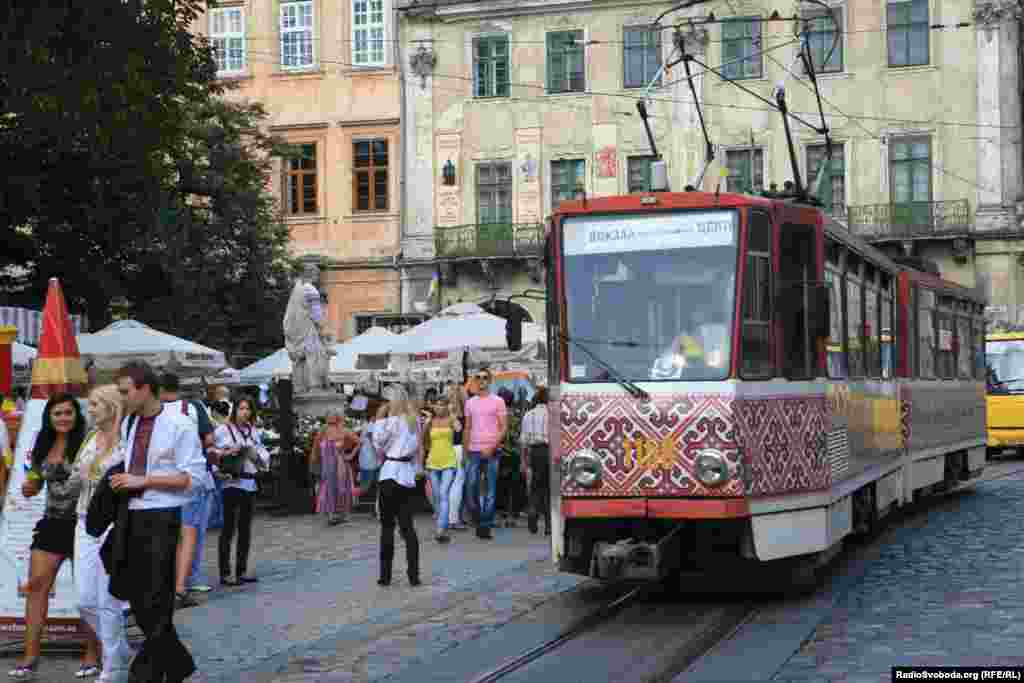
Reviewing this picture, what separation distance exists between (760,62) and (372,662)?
36732 millimetres

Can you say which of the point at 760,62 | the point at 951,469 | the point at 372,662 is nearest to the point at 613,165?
the point at 760,62

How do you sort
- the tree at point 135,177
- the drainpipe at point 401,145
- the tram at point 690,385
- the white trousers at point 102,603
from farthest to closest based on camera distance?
the drainpipe at point 401,145, the tree at point 135,177, the tram at point 690,385, the white trousers at point 102,603

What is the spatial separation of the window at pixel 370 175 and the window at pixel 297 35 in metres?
2.69

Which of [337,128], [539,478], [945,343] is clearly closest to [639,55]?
[337,128]

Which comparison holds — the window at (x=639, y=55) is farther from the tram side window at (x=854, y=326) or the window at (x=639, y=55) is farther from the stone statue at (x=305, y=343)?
the tram side window at (x=854, y=326)

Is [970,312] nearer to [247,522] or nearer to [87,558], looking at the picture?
[247,522]

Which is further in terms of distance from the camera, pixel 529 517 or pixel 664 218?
pixel 529 517

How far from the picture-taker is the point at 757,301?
44.2ft

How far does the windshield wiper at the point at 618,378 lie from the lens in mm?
13219

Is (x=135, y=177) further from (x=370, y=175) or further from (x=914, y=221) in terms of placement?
(x=914, y=221)

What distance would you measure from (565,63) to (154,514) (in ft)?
128

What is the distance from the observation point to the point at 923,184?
44.8 metres

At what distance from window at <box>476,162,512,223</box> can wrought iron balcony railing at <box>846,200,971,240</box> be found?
8.89 meters

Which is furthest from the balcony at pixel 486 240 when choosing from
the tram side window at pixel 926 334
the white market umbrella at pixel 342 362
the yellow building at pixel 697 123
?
the tram side window at pixel 926 334
